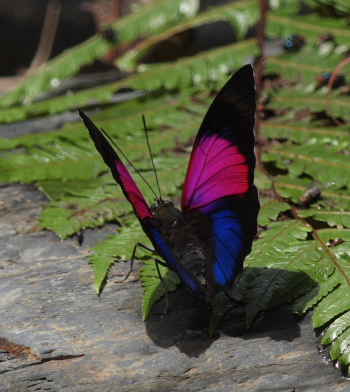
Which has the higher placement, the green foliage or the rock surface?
the green foliage

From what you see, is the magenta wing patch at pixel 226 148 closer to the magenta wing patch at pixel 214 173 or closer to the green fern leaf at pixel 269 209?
the magenta wing patch at pixel 214 173

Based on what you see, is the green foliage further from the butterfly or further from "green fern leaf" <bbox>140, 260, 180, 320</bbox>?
the butterfly

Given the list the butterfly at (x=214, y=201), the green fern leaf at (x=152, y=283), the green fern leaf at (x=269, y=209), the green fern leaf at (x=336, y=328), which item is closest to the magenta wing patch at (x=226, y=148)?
the butterfly at (x=214, y=201)

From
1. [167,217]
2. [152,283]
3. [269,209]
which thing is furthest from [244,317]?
[269,209]

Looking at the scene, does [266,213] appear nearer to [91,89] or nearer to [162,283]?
[162,283]

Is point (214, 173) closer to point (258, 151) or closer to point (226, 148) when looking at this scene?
point (226, 148)

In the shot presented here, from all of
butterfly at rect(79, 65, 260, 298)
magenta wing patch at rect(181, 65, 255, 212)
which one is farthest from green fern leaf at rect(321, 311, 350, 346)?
magenta wing patch at rect(181, 65, 255, 212)
